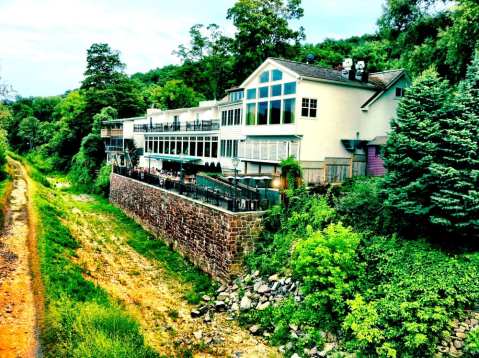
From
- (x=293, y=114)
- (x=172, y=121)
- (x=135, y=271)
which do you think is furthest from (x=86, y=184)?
(x=293, y=114)

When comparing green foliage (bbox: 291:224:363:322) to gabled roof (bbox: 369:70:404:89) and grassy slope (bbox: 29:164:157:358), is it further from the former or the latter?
gabled roof (bbox: 369:70:404:89)

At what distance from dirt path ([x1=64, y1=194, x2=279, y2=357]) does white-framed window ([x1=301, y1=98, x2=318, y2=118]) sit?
35.4 ft

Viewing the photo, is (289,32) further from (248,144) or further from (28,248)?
(28,248)

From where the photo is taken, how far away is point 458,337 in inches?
358

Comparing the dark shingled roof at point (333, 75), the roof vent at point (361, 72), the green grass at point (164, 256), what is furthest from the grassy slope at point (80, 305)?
the roof vent at point (361, 72)

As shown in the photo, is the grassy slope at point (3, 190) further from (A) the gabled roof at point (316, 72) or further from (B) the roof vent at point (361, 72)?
(B) the roof vent at point (361, 72)

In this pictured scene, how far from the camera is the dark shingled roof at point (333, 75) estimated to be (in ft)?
67.5

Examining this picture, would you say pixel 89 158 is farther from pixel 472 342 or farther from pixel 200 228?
pixel 472 342

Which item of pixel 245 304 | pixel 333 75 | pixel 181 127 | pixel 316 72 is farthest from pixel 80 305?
pixel 181 127

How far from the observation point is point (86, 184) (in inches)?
1763

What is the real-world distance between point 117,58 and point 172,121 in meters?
30.1

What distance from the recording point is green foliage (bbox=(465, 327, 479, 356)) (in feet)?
27.5

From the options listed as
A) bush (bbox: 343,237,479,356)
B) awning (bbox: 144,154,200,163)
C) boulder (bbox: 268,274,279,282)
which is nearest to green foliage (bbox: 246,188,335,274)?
boulder (bbox: 268,274,279,282)

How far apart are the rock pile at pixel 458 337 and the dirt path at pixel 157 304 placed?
14.9 feet
